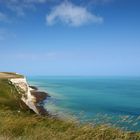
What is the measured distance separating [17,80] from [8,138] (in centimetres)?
7157

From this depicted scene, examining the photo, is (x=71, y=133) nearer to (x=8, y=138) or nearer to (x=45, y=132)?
(x=45, y=132)

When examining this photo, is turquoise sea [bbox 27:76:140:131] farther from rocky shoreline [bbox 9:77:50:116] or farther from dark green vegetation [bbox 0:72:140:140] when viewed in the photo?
rocky shoreline [bbox 9:77:50:116]

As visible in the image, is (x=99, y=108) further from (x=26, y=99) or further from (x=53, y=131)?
(x=53, y=131)

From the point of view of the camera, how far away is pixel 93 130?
25.3ft

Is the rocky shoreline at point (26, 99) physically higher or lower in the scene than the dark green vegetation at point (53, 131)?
lower

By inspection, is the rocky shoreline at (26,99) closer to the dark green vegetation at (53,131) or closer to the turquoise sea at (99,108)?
the turquoise sea at (99,108)

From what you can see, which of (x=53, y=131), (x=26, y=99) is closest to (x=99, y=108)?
(x=26, y=99)

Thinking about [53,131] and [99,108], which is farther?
[99,108]

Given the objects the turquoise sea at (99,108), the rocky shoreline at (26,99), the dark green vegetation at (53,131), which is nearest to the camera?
the dark green vegetation at (53,131)

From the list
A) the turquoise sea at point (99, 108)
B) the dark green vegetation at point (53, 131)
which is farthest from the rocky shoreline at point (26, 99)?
the dark green vegetation at point (53, 131)

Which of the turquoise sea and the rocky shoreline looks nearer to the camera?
the turquoise sea

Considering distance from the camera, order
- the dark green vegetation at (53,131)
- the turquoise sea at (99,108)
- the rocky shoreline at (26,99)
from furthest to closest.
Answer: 1. the rocky shoreline at (26,99)
2. the turquoise sea at (99,108)
3. the dark green vegetation at (53,131)

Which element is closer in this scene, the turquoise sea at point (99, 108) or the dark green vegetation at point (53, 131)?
the dark green vegetation at point (53, 131)

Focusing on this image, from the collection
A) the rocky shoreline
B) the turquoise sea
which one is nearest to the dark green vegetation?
the turquoise sea
